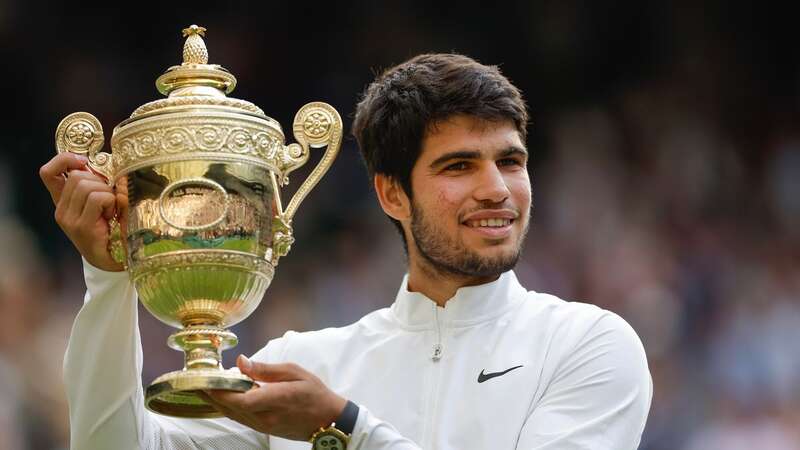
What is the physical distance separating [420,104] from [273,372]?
1041 mm

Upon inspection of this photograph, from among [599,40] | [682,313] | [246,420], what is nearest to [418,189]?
[246,420]

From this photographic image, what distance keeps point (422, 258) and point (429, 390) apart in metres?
0.39

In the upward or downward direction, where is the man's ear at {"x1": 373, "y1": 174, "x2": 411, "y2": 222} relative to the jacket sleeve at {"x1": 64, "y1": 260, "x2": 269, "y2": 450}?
upward

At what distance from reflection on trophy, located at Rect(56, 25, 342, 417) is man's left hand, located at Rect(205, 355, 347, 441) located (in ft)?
0.22

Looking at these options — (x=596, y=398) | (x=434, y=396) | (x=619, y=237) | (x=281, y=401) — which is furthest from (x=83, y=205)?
(x=619, y=237)

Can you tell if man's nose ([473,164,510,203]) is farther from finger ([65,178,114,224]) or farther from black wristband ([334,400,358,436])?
finger ([65,178,114,224])

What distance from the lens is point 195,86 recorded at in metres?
3.82

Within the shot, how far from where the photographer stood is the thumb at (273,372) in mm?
3512

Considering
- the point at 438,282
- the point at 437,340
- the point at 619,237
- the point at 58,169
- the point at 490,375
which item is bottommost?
the point at 490,375

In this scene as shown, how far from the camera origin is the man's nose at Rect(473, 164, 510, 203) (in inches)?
162

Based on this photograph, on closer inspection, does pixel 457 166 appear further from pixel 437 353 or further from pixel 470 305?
pixel 437 353

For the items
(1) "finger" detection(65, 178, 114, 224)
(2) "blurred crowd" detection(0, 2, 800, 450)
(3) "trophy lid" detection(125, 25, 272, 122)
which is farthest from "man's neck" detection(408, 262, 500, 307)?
(2) "blurred crowd" detection(0, 2, 800, 450)

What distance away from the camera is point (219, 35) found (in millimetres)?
9789

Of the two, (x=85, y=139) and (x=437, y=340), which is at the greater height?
(x=85, y=139)
